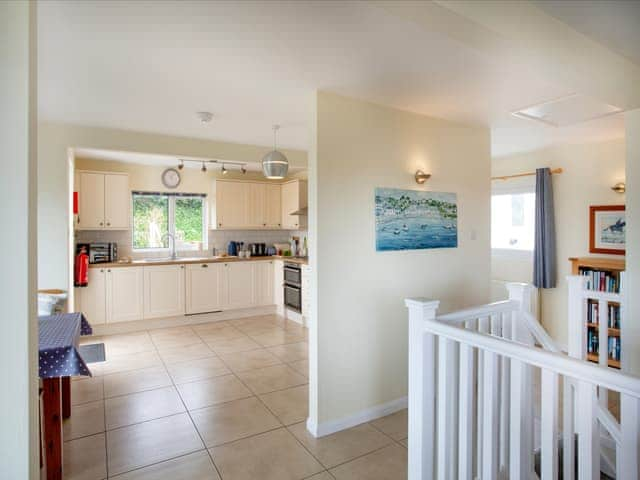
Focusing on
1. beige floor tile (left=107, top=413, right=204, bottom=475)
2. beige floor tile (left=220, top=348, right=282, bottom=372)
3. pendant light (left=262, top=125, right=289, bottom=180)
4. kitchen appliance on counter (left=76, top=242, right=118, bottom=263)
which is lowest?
beige floor tile (left=107, top=413, right=204, bottom=475)

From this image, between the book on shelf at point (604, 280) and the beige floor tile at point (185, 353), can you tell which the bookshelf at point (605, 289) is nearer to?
the book on shelf at point (604, 280)

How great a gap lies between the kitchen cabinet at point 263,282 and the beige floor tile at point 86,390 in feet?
9.09

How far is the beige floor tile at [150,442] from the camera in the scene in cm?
241

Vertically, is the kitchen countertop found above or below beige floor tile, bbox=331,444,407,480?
above

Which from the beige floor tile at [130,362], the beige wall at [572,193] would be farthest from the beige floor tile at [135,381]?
the beige wall at [572,193]

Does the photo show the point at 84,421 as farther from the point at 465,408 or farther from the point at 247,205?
the point at 247,205

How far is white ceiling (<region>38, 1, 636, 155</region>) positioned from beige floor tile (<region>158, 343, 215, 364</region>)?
2.52m

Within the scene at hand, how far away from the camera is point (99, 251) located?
5.29 meters

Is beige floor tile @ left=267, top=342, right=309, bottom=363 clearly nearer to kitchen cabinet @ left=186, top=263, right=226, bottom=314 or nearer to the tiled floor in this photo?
the tiled floor

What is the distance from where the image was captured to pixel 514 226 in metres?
5.46

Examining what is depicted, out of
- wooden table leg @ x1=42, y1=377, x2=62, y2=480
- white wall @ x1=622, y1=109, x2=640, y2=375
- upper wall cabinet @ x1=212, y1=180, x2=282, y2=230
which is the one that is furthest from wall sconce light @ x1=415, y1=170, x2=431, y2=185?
upper wall cabinet @ x1=212, y1=180, x2=282, y2=230

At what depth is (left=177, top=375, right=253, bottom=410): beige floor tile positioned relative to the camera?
3.21 metres

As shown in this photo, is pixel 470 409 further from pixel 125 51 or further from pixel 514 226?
pixel 514 226

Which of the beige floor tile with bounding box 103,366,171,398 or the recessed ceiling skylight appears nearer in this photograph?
the recessed ceiling skylight
